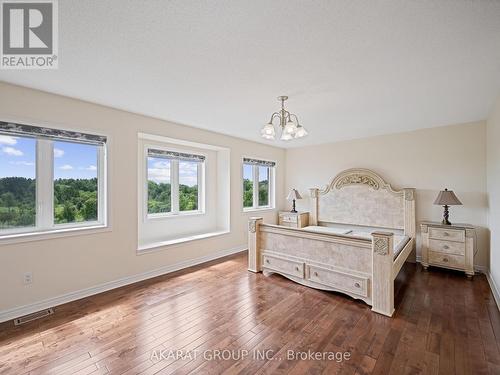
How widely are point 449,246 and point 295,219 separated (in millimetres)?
Answer: 2659

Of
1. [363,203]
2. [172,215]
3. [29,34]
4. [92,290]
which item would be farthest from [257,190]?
[29,34]

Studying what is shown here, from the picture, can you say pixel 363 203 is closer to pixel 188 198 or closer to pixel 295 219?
pixel 295 219

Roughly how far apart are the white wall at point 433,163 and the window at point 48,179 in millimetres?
4494

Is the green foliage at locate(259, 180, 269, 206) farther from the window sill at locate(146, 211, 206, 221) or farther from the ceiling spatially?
the ceiling

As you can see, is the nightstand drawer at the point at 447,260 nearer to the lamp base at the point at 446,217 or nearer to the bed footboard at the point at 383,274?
the lamp base at the point at 446,217

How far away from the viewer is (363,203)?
456 centimetres

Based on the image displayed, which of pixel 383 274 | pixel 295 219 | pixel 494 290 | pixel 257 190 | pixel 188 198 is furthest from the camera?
pixel 257 190

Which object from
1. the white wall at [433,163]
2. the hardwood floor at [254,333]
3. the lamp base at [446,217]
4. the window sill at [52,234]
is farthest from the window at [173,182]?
the lamp base at [446,217]

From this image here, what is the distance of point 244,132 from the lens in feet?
14.3

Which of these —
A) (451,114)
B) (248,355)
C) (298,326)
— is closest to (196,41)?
(248,355)

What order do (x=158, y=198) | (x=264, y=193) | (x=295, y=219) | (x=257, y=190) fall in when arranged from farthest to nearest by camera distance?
(x=264, y=193), (x=257, y=190), (x=295, y=219), (x=158, y=198)

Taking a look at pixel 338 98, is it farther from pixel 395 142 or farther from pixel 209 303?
pixel 209 303

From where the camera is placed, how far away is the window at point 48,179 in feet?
8.16

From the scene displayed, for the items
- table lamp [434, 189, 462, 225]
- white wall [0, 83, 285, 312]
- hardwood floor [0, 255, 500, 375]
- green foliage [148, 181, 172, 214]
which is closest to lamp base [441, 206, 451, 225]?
table lamp [434, 189, 462, 225]
